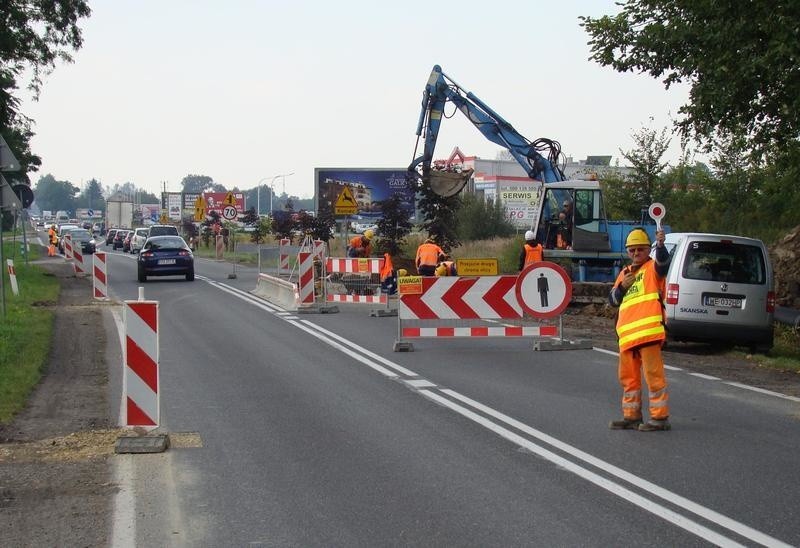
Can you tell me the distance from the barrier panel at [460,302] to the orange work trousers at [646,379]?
6.09m

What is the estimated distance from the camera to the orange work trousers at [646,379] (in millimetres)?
9406

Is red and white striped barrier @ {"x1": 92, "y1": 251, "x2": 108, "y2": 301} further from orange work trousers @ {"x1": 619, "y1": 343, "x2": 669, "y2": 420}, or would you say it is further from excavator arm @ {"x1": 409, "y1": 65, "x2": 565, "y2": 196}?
orange work trousers @ {"x1": 619, "y1": 343, "x2": 669, "y2": 420}

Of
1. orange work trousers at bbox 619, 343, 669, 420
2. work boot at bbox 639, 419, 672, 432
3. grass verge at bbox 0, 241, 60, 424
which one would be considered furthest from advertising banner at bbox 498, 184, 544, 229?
work boot at bbox 639, 419, 672, 432

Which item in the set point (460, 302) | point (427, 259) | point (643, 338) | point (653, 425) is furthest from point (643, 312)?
point (427, 259)

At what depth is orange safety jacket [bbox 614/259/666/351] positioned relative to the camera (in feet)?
30.9

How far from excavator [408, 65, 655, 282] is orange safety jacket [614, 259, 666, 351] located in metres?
16.5

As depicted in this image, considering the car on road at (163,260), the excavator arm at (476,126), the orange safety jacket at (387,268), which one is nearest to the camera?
the orange safety jacket at (387,268)

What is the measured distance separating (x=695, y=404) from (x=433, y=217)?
2703 cm

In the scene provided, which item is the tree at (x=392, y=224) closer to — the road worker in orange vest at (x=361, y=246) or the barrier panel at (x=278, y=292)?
the barrier panel at (x=278, y=292)

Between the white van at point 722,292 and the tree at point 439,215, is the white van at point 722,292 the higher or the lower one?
the lower one

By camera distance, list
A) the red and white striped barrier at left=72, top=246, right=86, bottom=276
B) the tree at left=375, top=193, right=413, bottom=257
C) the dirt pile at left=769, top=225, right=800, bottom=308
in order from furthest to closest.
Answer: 1. the tree at left=375, top=193, right=413, bottom=257
2. the red and white striped barrier at left=72, top=246, right=86, bottom=276
3. the dirt pile at left=769, top=225, right=800, bottom=308

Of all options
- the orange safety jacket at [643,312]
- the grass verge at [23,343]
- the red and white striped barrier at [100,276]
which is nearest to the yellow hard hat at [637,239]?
the orange safety jacket at [643,312]

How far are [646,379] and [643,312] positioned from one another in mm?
589

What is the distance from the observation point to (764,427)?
31.9 ft
